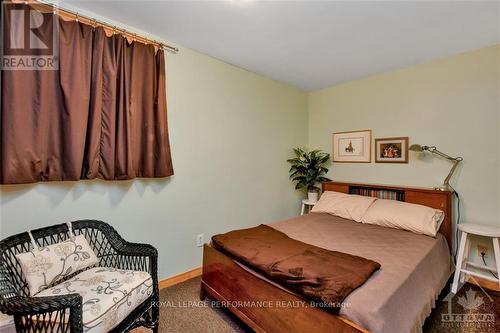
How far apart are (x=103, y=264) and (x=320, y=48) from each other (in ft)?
8.97

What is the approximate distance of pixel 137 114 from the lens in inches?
79.3

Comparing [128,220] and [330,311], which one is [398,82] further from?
[128,220]

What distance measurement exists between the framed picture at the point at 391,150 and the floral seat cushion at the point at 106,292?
290 cm

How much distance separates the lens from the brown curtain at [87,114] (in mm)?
1499

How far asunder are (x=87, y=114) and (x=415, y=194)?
10.6 feet

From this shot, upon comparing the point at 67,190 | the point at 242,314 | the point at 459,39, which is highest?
the point at 459,39

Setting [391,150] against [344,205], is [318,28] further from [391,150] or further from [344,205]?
[344,205]

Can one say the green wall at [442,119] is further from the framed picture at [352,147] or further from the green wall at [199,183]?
the green wall at [199,183]

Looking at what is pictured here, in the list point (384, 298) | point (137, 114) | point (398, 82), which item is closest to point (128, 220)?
point (137, 114)

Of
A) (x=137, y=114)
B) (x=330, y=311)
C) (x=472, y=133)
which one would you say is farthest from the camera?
(x=472, y=133)

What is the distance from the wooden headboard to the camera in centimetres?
233
